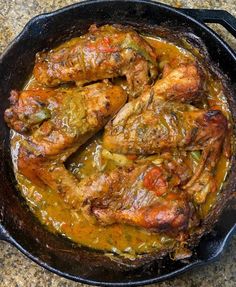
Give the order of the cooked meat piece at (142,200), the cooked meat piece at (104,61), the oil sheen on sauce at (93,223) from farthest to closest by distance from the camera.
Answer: the oil sheen on sauce at (93,223)
the cooked meat piece at (104,61)
the cooked meat piece at (142,200)

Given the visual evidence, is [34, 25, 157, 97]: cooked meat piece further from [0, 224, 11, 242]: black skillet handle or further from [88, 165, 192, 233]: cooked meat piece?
[0, 224, 11, 242]: black skillet handle

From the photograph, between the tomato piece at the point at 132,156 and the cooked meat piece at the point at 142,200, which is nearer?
the cooked meat piece at the point at 142,200


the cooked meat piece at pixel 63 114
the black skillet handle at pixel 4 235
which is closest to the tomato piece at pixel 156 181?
the cooked meat piece at pixel 63 114

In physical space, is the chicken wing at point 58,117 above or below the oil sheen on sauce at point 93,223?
above

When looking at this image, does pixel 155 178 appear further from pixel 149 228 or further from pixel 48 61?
pixel 48 61

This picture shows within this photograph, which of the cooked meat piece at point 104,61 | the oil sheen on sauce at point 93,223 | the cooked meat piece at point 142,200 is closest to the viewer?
the cooked meat piece at point 142,200

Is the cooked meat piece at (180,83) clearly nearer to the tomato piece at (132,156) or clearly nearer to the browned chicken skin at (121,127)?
the browned chicken skin at (121,127)

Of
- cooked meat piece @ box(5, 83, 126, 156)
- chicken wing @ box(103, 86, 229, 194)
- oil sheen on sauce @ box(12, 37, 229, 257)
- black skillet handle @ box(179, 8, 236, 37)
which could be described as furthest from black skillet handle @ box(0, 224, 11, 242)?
black skillet handle @ box(179, 8, 236, 37)

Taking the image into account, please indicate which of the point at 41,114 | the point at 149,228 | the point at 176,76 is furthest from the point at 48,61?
the point at 149,228
